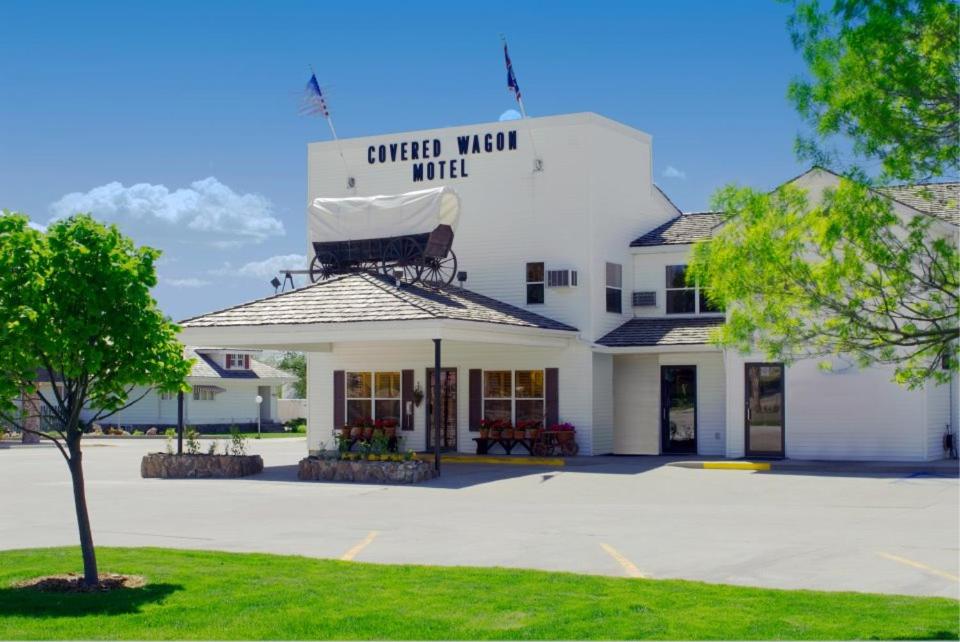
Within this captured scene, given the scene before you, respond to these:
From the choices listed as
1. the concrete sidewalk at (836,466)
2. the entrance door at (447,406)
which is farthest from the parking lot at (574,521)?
the entrance door at (447,406)

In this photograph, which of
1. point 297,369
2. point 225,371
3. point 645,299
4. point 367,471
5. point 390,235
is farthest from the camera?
point 297,369

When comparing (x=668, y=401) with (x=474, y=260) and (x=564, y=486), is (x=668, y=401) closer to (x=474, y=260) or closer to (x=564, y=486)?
(x=474, y=260)

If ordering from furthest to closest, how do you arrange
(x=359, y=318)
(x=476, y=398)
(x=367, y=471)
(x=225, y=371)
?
1. (x=225, y=371)
2. (x=476, y=398)
3. (x=359, y=318)
4. (x=367, y=471)

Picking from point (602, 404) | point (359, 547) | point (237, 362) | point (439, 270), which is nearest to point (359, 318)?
point (439, 270)

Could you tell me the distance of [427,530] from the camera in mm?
15508

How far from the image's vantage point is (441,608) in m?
9.67

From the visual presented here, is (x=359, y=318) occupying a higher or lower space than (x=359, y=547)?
higher

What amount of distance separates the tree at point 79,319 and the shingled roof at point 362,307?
1319 centimetres

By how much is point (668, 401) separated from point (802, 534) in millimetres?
15532

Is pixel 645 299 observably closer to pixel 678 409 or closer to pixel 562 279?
pixel 562 279

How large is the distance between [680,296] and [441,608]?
22.2 meters

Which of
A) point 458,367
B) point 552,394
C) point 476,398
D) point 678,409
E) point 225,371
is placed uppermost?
point 225,371

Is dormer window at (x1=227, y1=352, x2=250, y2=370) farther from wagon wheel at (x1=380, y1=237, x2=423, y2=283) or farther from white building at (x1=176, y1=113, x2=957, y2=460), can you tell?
wagon wheel at (x1=380, y1=237, x2=423, y2=283)

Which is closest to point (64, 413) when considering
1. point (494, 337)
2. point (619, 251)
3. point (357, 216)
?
point (494, 337)
